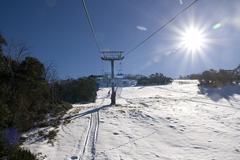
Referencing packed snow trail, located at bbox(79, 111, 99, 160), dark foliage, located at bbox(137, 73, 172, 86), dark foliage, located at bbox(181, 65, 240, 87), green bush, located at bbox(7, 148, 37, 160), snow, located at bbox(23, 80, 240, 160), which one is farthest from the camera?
dark foliage, located at bbox(137, 73, 172, 86)

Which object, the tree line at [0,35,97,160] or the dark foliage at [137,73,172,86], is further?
the dark foliage at [137,73,172,86]

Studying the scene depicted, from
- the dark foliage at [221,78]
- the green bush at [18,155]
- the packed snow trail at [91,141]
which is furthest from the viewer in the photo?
the dark foliage at [221,78]

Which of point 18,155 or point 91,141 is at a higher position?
point 18,155

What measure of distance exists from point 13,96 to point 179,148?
32.7 ft

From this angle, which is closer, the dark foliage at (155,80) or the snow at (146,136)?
the snow at (146,136)

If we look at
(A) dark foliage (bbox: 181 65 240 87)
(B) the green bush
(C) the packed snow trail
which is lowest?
(C) the packed snow trail

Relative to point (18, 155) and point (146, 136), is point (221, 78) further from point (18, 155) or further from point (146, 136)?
point (18, 155)

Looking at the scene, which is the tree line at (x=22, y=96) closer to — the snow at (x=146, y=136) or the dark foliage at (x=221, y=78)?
the snow at (x=146, y=136)

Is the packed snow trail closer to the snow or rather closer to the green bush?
the snow

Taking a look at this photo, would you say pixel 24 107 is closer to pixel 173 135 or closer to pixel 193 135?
pixel 173 135

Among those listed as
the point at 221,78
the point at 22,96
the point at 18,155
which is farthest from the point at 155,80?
the point at 18,155

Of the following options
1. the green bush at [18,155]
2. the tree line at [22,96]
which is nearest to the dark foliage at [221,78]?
the tree line at [22,96]

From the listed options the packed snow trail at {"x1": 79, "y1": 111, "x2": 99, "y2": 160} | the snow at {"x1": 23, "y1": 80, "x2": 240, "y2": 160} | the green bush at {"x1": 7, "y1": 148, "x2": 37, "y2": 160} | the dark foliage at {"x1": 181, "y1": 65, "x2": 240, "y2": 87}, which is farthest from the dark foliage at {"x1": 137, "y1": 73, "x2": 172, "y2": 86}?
the green bush at {"x1": 7, "y1": 148, "x2": 37, "y2": 160}

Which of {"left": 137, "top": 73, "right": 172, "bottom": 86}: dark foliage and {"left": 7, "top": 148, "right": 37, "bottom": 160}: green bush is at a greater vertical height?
{"left": 137, "top": 73, "right": 172, "bottom": 86}: dark foliage
